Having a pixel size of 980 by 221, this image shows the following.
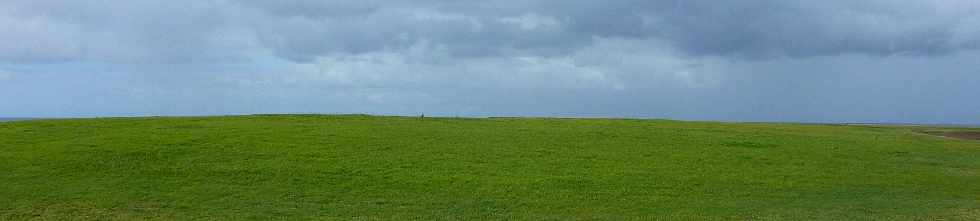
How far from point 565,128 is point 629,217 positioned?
19.0 metres

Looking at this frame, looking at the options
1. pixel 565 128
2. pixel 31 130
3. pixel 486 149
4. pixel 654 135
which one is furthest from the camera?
pixel 565 128

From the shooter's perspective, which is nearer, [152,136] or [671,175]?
[671,175]

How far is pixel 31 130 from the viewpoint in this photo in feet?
95.5

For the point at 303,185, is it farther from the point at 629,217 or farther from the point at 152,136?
the point at 152,136

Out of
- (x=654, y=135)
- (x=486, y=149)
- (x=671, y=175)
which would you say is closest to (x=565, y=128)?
(x=654, y=135)

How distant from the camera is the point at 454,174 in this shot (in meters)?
21.6

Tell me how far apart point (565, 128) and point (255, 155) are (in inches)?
604

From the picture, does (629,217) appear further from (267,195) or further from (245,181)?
(245,181)

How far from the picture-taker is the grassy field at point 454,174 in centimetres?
1689

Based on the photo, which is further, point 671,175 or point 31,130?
point 31,130

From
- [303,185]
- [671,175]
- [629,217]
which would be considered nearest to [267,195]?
[303,185]

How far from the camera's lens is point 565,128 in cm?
3528

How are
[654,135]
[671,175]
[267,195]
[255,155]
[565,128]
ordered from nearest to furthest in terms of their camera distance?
[267,195]
[671,175]
[255,155]
[654,135]
[565,128]

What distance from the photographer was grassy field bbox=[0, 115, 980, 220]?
16.9m
